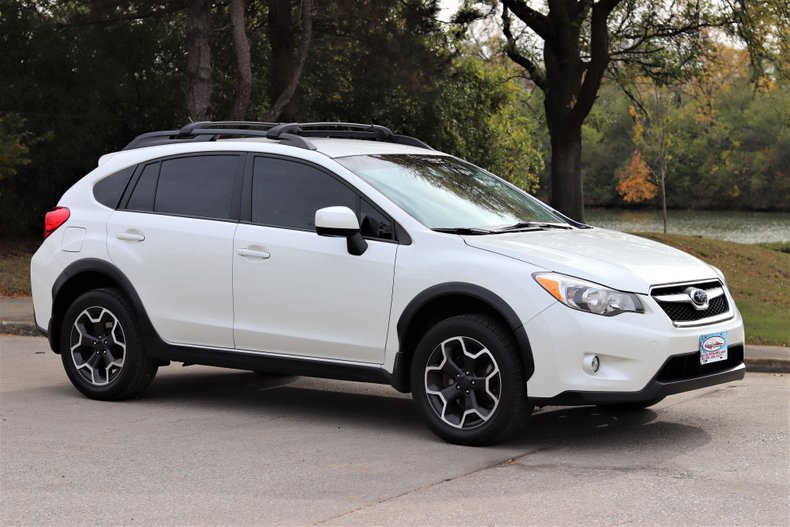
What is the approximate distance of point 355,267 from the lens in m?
7.42

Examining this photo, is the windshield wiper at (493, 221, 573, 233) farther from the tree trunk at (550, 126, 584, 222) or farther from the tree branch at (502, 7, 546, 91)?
the tree branch at (502, 7, 546, 91)

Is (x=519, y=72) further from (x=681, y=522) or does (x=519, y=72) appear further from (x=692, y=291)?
(x=681, y=522)

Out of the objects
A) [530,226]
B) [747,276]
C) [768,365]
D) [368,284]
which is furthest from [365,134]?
[747,276]

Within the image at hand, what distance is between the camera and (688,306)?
6.99 m

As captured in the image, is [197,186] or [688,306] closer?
[688,306]

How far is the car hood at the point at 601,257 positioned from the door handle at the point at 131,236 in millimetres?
2566

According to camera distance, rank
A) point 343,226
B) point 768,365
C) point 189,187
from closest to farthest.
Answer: point 343,226, point 189,187, point 768,365

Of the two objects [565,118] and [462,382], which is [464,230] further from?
[565,118]

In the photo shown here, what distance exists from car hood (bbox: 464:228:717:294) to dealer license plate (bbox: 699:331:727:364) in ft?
1.18

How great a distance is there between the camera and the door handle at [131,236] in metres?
8.49

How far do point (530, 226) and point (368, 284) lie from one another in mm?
1204

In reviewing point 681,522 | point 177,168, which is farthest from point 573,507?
point 177,168

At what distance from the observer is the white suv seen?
6.74 metres

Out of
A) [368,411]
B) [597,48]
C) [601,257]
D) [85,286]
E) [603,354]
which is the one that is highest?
[597,48]
